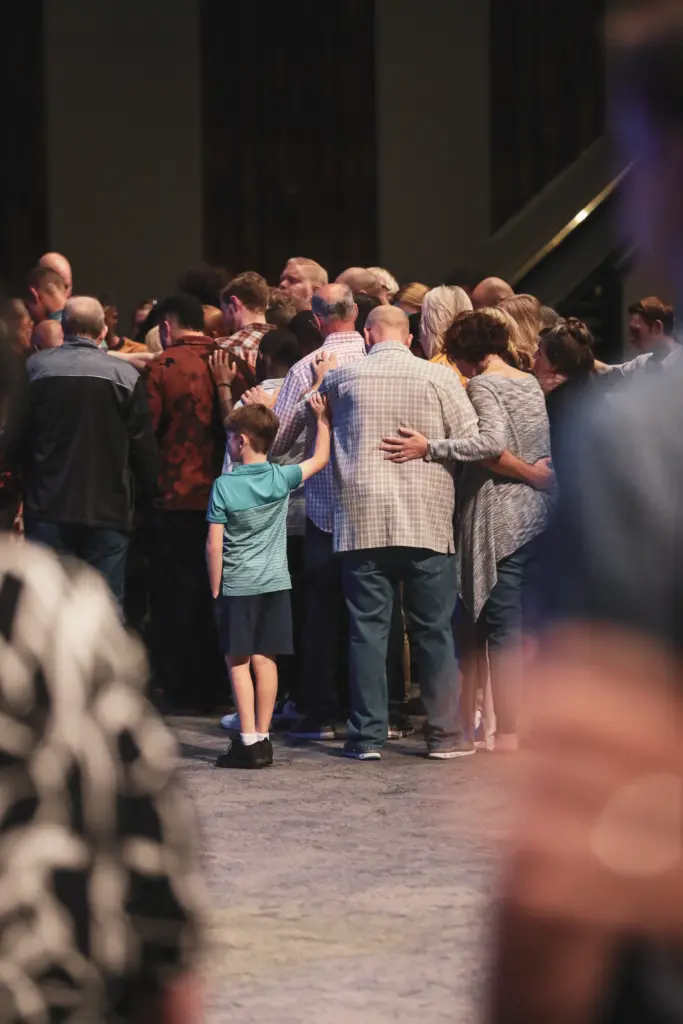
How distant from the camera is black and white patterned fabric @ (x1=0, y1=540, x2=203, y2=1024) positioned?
1388 mm

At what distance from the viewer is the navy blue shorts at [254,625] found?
23.3 ft

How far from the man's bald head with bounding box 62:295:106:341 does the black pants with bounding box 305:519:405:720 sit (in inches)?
54.4

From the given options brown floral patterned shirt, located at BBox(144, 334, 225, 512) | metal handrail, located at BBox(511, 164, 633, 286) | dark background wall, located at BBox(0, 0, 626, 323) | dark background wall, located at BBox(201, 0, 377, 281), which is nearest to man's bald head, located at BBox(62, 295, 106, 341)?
brown floral patterned shirt, located at BBox(144, 334, 225, 512)

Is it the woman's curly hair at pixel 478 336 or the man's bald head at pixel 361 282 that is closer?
the woman's curly hair at pixel 478 336

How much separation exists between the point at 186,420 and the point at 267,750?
74.9 inches

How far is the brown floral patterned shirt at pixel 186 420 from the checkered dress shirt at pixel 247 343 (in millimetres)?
155

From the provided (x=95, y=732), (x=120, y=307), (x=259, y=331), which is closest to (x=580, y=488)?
(x=95, y=732)

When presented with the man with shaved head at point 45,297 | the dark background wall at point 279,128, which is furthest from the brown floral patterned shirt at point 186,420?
the dark background wall at point 279,128

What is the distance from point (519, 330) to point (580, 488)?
7008 millimetres

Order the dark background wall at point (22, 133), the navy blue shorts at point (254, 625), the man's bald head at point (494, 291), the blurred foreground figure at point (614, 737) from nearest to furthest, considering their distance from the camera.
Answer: the blurred foreground figure at point (614, 737) < the navy blue shorts at point (254, 625) < the man's bald head at point (494, 291) < the dark background wall at point (22, 133)

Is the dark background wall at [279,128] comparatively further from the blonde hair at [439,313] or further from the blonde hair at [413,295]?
the blonde hair at [439,313]

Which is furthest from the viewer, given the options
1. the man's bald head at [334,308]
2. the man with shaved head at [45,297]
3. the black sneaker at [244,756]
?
the man with shaved head at [45,297]

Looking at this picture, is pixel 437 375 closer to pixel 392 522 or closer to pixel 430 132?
pixel 392 522

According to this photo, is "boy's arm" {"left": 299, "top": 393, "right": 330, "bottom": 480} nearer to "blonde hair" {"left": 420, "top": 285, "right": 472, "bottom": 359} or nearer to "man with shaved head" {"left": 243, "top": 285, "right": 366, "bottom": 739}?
"man with shaved head" {"left": 243, "top": 285, "right": 366, "bottom": 739}
